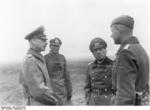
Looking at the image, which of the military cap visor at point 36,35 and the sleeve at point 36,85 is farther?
the military cap visor at point 36,35

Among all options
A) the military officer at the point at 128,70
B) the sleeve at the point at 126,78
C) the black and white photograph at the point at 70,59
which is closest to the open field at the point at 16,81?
the black and white photograph at the point at 70,59

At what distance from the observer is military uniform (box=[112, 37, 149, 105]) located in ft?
6.73

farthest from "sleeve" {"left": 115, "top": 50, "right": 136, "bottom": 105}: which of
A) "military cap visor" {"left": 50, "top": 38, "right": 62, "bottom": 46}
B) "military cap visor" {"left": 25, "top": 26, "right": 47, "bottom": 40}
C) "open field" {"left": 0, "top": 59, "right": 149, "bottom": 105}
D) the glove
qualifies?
"military cap visor" {"left": 50, "top": 38, "right": 62, "bottom": 46}

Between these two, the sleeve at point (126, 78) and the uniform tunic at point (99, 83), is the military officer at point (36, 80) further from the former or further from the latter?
the sleeve at point (126, 78)

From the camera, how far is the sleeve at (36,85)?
2635 millimetres

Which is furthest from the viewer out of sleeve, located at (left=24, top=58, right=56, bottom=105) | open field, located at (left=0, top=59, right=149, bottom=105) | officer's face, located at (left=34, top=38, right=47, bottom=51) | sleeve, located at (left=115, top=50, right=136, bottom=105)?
open field, located at (left=0, top=59, right=149, bottom=105)

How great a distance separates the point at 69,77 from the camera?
4.11 m

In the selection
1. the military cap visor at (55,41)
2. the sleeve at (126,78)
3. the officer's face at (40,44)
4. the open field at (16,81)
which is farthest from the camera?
the military cap visor at (55,41)

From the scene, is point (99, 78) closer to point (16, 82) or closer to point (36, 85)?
point (36, 85)

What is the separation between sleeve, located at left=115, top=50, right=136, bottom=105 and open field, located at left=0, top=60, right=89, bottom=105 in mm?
1710

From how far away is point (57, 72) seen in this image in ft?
13.2

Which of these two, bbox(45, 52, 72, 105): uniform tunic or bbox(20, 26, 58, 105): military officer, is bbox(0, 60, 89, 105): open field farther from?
bbox(20, 26, 58, 105): military officer

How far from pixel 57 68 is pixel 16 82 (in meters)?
0.77

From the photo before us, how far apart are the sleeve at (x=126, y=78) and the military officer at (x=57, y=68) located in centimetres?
Result: 198
